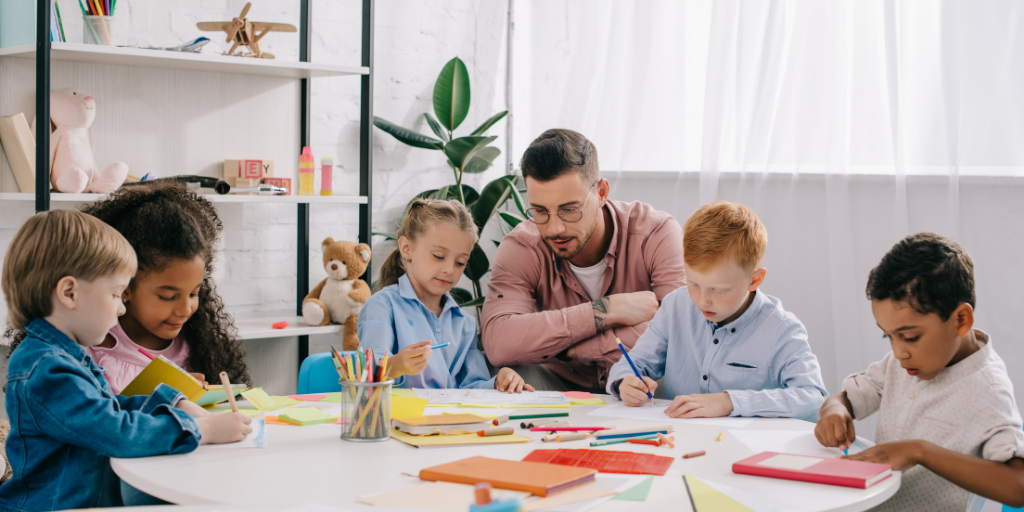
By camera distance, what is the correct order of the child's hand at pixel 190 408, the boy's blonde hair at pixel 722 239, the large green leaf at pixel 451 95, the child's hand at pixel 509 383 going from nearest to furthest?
the child's hand at pixel 190 408
the boy's blonde hair at pixel 722 239
the child's hand at pixel 509 383
the large green leaf at pixel 451 95

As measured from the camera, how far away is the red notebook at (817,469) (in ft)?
3.53

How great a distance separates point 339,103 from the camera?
315 centimetres

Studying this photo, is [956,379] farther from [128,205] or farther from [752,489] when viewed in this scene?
[128,205]

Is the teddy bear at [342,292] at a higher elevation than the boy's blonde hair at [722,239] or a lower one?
lower

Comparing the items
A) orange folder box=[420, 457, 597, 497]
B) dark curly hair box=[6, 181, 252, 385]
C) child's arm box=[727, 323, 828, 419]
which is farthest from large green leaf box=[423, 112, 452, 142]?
orange folder box=[420, 457, 597, 497]

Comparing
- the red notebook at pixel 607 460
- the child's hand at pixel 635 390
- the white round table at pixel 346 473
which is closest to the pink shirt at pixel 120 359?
the white round table at pixel 346 473

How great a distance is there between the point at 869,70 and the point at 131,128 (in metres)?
2.46

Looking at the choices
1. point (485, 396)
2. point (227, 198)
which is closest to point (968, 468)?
point (485, 396)

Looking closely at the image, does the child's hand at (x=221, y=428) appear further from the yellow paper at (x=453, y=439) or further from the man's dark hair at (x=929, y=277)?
the man's dark hair at (x=929, y=277)

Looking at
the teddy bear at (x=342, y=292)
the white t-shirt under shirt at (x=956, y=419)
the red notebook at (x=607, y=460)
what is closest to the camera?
the red notebook at (x=607, y=460)

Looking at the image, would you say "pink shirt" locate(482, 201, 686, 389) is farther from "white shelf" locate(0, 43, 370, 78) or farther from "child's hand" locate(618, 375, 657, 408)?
"white shelf" locate(0, 43, 370, 78)

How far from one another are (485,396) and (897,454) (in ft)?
2.70

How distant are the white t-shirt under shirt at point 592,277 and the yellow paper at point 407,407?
876mm

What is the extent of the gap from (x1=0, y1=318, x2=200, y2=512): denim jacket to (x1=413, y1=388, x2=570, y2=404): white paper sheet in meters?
0.57
